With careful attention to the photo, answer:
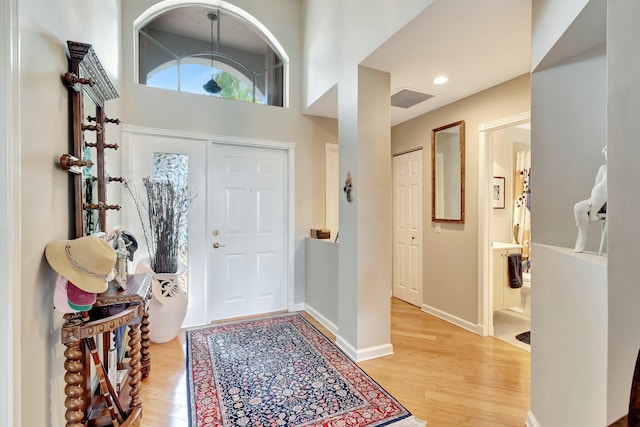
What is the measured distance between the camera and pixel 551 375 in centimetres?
140

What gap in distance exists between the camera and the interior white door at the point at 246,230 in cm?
319

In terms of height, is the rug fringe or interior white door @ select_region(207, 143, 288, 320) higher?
interior white door @ select_region(207, 143, 288, 320)

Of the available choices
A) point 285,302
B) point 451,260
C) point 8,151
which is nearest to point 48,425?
point 8,151

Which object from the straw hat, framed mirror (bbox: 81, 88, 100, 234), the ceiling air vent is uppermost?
the ceiling air vent

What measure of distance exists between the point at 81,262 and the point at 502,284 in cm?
353

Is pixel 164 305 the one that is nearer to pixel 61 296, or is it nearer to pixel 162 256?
pixel 162 256

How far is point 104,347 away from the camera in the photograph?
1.53 meters

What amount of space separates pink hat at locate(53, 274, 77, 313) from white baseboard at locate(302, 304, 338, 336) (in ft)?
7.27

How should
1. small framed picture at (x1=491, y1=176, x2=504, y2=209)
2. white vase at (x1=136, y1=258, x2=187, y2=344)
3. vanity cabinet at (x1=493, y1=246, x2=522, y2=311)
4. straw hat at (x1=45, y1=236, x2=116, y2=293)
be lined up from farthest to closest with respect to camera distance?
small framed picture at (x1=491, y1=176, x2=504, y2=209) < vanity cabinet at (x1=493, y1=246, x2=522, y2=311) < white vase at (x1=136, y1=258, x2=187, y2=344) < straw hat at (x1=45, y1=236, x2=116, y2=293)

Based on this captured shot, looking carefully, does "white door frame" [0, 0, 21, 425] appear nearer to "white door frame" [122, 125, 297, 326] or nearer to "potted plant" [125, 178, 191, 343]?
"potted plant" [125, 178, 191, 343]

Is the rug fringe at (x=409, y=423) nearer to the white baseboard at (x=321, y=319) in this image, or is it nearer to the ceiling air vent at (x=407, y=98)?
the white baseboard at (x=321, y=319)

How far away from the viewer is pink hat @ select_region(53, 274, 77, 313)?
3.48ft

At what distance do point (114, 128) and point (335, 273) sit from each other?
7.78 feet

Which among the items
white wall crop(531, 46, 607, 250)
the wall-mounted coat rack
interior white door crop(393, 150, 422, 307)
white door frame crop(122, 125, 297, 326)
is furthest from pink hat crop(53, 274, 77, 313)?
interior white door crop(393, 150, 422, 307)
